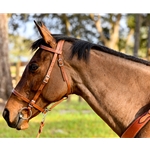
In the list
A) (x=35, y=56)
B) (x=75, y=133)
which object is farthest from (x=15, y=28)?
(x=35, y=56)

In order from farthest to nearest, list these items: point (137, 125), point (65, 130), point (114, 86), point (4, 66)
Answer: point (4, 66) < point (65, 130) < point (114, 86) < point (137, 125)

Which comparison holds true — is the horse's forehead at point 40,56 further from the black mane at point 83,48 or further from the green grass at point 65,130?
the green grass at point 65,130

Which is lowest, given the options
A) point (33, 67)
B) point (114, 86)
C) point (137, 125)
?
point (137, 125)

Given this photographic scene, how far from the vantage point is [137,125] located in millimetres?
2746

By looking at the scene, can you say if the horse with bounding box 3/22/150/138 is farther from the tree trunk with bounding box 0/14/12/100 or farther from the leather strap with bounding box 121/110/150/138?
the tree trunk with bounding box 0/14/12/100

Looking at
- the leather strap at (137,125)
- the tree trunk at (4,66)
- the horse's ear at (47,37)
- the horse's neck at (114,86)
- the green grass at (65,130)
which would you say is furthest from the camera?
the tree trunk at (4,66)

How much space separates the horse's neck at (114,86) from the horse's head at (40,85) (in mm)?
167

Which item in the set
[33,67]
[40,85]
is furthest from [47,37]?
[40,85]

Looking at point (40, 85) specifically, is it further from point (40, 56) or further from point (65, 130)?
point (65, 130)

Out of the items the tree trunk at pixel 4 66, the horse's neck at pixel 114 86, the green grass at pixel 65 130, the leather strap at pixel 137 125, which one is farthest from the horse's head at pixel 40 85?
the tree trunk at pixel 4 66

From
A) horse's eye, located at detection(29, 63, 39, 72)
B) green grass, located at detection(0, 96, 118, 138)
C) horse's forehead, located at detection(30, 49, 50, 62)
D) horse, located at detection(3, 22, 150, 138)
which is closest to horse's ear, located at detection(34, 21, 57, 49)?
horse, located at detection(3, 22, 150, 138)

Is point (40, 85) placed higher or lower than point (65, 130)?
higher

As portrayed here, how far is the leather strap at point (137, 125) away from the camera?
107 inches

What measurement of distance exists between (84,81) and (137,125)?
68cm
